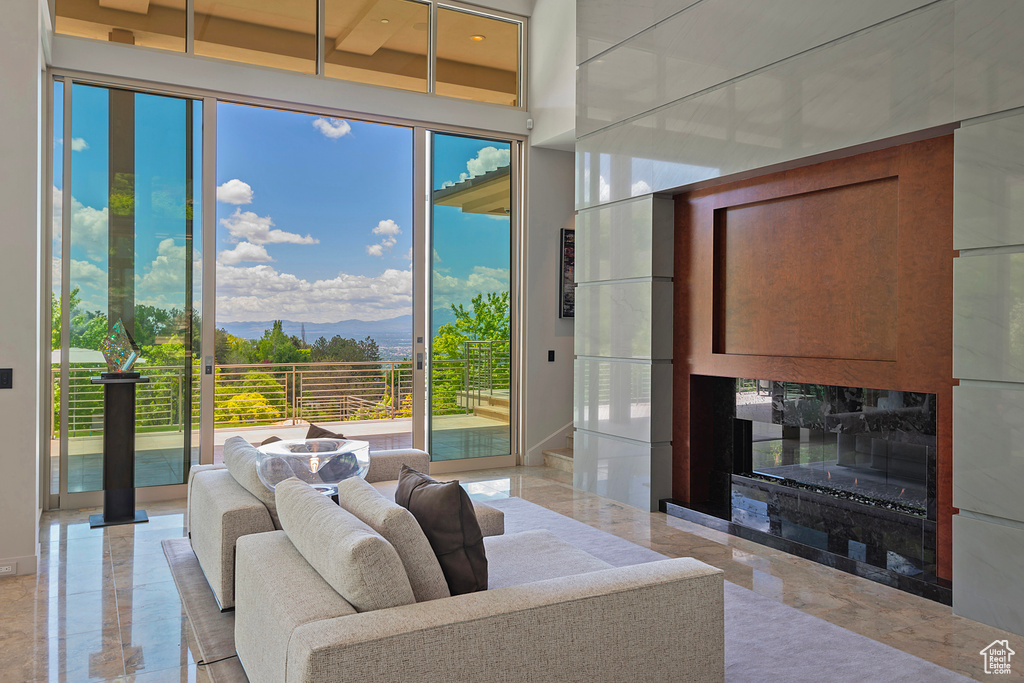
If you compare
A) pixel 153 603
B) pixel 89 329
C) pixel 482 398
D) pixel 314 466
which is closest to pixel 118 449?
pixel 89 329

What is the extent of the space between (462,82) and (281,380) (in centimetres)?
448

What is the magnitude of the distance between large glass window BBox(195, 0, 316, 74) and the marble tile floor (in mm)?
3454

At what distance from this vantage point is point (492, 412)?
645 cm

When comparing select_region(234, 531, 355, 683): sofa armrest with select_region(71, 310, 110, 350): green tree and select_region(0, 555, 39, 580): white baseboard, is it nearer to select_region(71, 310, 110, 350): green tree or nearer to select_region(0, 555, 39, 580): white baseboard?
select_region(0, 555, 39, 580): white baseboard

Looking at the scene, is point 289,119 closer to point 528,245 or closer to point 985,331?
point 528,245

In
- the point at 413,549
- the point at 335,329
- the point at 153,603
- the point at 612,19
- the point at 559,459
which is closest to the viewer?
the point at 413,549

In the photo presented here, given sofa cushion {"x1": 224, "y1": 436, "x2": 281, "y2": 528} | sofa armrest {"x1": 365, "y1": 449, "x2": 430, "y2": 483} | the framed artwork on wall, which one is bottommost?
sofa armrest {"x1": 365, "y1": 449, "x2": 430, "y2": 483}

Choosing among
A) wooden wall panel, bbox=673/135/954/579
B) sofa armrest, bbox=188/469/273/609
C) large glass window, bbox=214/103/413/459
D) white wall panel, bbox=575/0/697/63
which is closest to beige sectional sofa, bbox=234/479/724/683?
sofa armrest, bbox=188/469/273/609

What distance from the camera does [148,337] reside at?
5.07 meters

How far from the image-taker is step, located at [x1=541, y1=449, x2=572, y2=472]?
614 centimetres

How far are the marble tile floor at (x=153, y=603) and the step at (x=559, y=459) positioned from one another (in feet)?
4.86

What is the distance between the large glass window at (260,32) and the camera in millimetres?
5266

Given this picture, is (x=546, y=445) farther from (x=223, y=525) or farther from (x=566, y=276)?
(x=223, y=525)

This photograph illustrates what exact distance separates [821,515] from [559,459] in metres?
2.65
